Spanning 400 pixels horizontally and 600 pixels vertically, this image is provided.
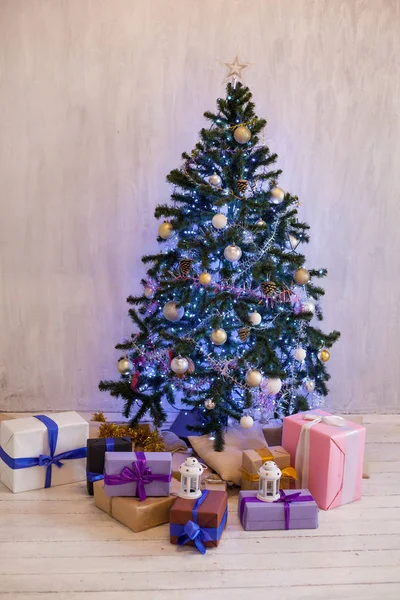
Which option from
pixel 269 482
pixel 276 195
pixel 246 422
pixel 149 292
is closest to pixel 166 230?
pixel 149 292

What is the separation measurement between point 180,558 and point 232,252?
1.19 metres

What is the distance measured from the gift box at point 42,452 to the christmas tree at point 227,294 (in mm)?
416

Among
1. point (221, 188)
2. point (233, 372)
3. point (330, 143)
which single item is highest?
point (330, 143)

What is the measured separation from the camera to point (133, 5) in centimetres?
336

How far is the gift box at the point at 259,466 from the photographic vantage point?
2566 mm

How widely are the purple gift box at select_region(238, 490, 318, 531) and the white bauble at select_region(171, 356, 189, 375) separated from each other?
0.61m

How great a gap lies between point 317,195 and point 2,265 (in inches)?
68.2

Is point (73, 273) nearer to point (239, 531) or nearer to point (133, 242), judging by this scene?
point (133, 242)

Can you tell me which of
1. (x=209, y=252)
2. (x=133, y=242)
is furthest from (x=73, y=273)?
(x=209, y=252)

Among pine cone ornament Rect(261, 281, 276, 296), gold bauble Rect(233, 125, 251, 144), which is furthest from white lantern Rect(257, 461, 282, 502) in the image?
gold bauble Rect(233, 125, 251, 144)

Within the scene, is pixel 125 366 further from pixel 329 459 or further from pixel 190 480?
pixel 329 459

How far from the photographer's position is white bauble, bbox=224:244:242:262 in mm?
2689

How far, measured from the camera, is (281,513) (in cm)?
237

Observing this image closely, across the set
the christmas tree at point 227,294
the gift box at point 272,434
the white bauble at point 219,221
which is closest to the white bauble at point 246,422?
the christmas tree at point 227,294
